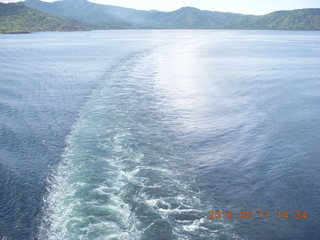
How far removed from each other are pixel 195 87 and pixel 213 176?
37.5 meters

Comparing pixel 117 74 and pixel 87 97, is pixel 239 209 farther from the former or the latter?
pixel 117 74

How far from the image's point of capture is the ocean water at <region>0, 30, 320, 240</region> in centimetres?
2048

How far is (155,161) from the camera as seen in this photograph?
2917cm

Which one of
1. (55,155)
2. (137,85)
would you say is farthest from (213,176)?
(137,85)

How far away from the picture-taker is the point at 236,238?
19.3m
